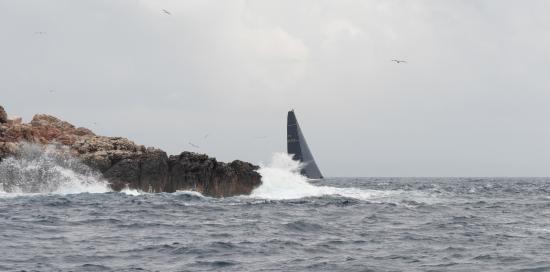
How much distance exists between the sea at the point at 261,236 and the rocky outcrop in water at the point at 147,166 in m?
6.54

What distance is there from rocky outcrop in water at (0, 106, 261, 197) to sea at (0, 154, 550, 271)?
6536 millimetres

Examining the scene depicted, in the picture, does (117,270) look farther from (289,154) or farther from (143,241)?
(289,154)

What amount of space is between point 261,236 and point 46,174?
29473 millimetres

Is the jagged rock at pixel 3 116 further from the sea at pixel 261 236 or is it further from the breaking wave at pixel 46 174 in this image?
the sea at pixel 261 236

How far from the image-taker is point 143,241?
69.5 feet

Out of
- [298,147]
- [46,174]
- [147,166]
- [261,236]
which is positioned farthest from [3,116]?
[298,147]

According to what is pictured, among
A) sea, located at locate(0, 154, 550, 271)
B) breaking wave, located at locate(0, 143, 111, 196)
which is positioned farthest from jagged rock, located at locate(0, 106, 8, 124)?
sea, located at locate(0, 154, 550, 271)

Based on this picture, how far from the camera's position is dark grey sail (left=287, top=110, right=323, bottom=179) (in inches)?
3652

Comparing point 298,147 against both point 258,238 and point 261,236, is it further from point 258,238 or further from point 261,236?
point 258,238

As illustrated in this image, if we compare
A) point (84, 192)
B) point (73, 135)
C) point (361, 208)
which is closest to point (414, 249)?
point (361, 208)

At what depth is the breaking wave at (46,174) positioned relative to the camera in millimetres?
45875

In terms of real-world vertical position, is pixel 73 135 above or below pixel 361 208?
above

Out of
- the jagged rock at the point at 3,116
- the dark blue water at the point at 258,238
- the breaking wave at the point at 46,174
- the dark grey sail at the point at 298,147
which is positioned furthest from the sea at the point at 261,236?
the dark grey sail at the point at 298,147

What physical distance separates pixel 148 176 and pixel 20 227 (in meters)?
23.4
